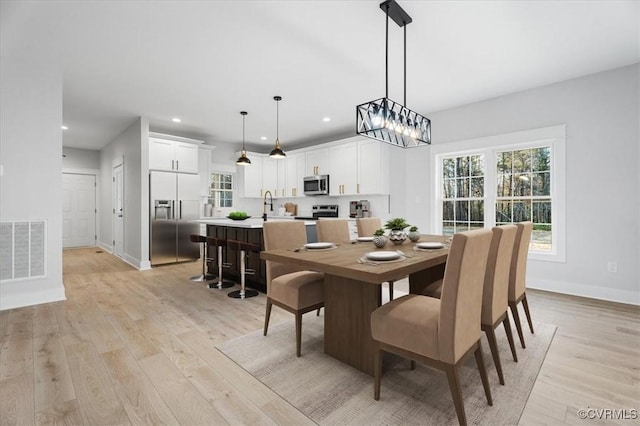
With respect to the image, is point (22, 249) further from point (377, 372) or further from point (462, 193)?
point (462, 193)

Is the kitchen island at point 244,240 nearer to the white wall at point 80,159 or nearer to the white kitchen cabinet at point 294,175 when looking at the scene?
the white kitchen cabinet at point 294,175

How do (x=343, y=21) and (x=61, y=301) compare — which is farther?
(x=61, y=301)

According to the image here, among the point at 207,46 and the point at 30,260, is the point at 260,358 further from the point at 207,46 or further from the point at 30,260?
the point at 30,260

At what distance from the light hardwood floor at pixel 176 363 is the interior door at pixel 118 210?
3017 millimetres

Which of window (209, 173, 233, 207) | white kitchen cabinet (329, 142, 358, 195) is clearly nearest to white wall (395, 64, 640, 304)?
white kitchen cabinet (329, 142, 358, 195)

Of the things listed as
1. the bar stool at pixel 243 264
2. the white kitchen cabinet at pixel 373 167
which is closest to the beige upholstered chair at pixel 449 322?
the bar stool at pixel 243 264

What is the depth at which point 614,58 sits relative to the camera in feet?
10.8

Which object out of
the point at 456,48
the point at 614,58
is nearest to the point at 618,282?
the point at 614,58

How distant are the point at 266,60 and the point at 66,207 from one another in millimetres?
7530

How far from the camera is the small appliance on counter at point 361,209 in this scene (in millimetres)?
6035

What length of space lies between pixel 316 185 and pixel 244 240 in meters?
2.73

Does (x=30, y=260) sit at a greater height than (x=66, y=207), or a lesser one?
lesser

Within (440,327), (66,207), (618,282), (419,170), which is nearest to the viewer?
(440,327)

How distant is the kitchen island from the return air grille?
193 centimetres
